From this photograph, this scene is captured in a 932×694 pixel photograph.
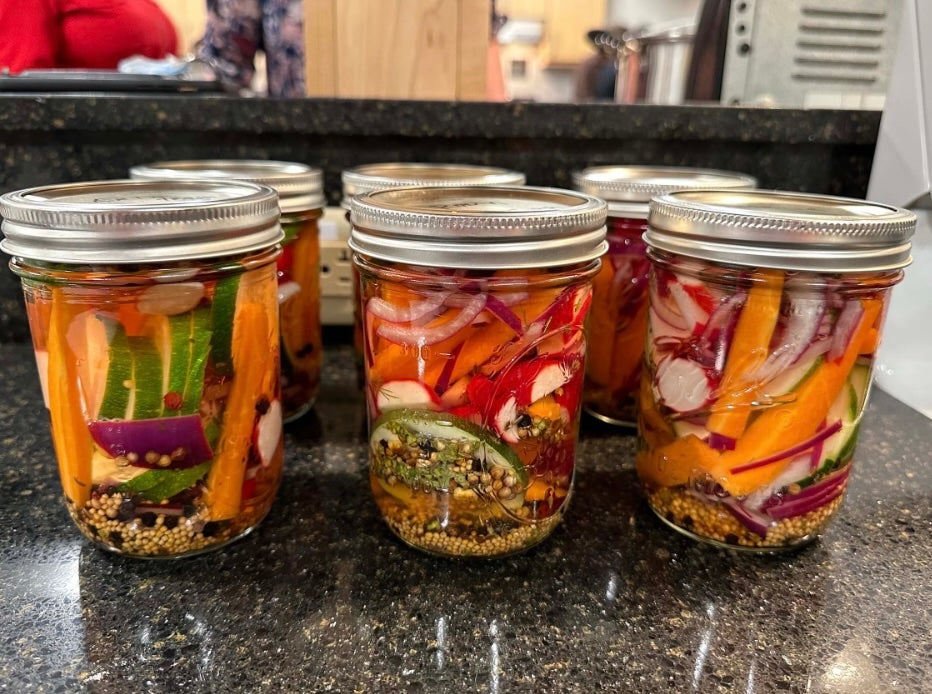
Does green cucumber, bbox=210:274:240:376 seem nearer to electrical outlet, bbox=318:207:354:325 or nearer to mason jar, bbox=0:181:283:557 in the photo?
mason jar, bbox=0:181:283:557

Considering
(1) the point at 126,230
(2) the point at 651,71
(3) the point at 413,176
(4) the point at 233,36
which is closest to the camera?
(1) the point at 126,230

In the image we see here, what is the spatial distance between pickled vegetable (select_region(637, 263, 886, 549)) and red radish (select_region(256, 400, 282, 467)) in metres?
0.29

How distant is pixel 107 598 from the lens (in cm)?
46

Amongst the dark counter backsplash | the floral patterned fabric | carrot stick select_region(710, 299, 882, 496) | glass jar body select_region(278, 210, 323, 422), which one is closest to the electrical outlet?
the dark counter backsplash

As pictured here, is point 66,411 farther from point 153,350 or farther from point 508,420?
point 508,420

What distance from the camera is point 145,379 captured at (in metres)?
0.45

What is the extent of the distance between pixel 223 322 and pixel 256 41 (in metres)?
1.07

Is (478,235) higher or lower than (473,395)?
higher

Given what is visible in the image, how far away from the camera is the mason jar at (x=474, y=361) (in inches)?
17.3

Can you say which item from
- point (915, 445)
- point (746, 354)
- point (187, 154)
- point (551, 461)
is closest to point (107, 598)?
point (551, 461)

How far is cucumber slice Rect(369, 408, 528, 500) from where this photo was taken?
47 cm

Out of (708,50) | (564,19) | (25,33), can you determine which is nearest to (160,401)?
(25,33)

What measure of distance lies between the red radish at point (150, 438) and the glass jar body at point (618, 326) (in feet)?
1.18

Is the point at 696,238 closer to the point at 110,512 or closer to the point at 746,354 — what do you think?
the point at 746,354
